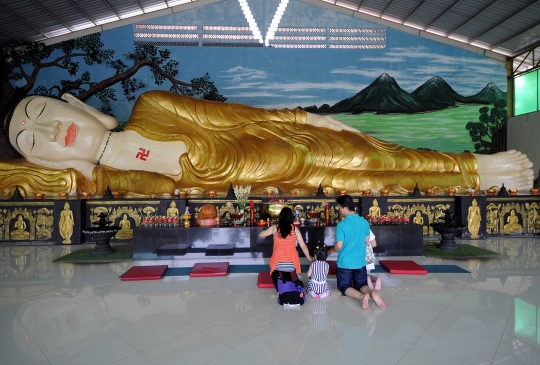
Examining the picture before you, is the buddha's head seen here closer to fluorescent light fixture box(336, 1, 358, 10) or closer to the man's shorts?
the man's shorts

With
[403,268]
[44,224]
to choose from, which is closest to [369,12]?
[403,268]

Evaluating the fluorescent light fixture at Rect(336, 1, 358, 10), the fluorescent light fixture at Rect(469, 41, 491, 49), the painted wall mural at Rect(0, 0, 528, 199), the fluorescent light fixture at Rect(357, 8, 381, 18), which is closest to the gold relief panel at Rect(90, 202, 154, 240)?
the painted wall mural at Rect(0, 0, 528, 199)

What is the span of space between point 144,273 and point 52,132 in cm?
423

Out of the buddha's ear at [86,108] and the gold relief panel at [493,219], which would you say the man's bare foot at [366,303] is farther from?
the buddha's ear at [86,108]

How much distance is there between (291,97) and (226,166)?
3.91m

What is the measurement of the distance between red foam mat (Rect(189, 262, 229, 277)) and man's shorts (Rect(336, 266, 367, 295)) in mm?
1393

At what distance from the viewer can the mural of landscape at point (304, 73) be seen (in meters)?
9.35

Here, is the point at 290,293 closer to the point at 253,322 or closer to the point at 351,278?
the point at 253,322

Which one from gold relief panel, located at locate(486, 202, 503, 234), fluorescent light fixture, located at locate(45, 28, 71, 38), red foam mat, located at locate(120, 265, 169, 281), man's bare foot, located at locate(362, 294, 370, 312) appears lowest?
red foam mat, located at locate(120, 265, 169, 281)

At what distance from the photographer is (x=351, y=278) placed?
3240 mm

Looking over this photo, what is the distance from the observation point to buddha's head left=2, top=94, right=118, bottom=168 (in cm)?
665

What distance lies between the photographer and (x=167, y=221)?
5055 mm

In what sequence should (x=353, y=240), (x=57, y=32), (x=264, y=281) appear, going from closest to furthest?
(x=353, y=240) < (x=264, y=281) < (x=57, y=32)

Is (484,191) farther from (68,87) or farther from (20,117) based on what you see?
(68,87)
